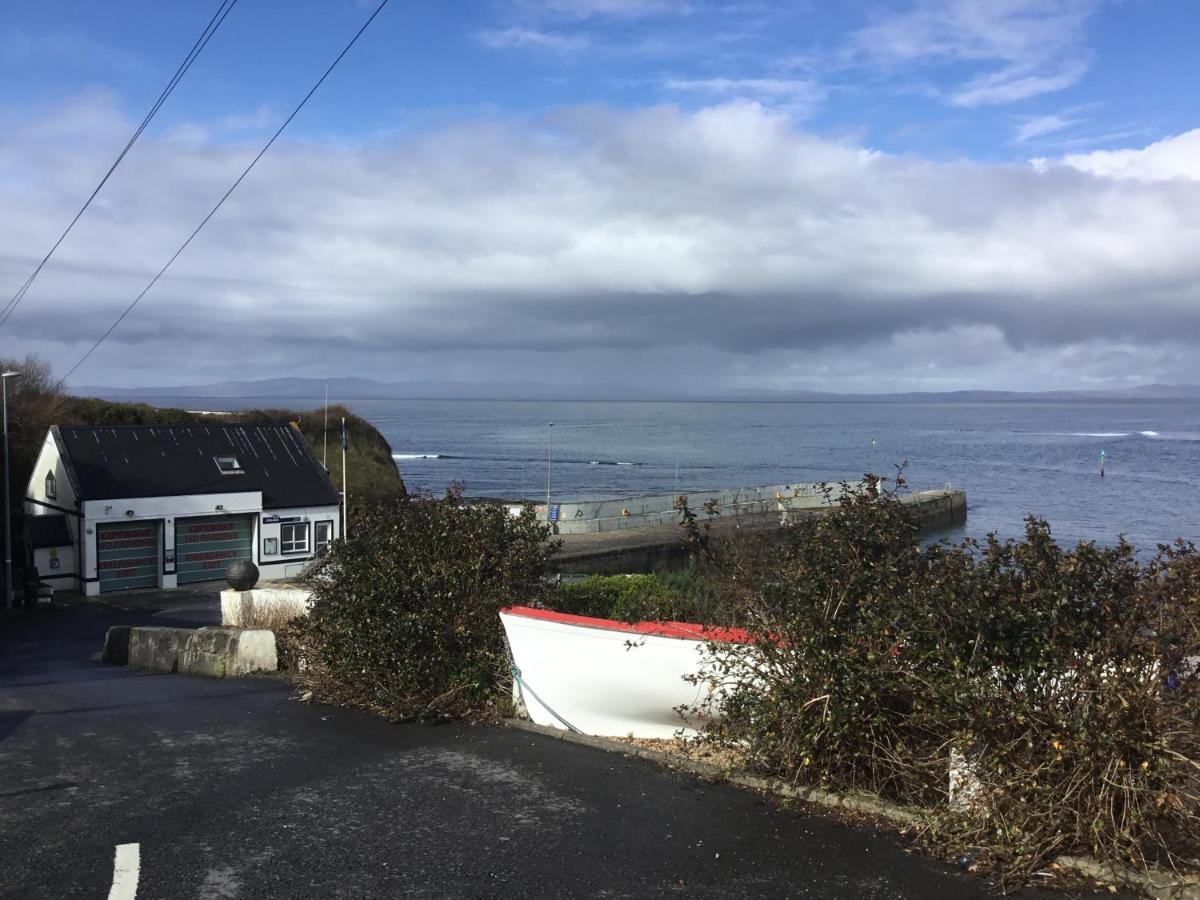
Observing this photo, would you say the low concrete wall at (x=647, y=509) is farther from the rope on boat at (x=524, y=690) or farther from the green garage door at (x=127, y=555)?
the rope on boat at (x=524, y=690)

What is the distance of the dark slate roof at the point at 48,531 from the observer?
3272 centimetres

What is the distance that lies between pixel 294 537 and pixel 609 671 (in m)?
30.7

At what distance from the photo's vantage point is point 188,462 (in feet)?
116

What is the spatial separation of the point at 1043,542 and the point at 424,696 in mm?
5645

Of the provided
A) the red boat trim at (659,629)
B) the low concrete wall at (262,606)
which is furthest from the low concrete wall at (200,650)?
the red boat trim at (659,629)

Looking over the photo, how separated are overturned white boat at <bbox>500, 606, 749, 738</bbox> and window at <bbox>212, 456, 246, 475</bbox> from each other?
2950 centimetres

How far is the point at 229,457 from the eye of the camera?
36.6 metres

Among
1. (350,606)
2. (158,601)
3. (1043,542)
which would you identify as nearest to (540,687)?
(350,606)

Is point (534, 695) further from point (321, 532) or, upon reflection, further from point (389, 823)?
point (321, 532)

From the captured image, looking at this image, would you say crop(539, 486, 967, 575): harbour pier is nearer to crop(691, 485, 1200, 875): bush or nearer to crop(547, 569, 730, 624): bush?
crop(547, 569, 730, 624): bush

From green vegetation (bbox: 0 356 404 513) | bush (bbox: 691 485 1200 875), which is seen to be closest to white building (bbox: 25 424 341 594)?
green vegetation (bbox: 0 356 404 513)

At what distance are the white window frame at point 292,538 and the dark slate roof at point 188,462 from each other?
734mm

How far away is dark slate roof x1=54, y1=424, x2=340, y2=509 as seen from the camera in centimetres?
3359

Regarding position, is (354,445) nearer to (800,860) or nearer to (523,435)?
(800,860)
